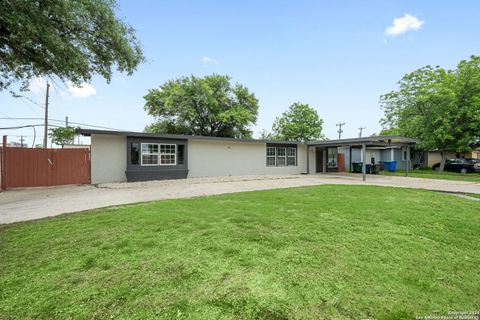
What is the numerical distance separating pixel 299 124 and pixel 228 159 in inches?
823

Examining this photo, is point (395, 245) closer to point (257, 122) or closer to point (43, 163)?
point (43, 163)

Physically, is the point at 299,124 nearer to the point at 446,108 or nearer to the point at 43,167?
the point at 446,108

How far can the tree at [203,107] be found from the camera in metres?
25.2

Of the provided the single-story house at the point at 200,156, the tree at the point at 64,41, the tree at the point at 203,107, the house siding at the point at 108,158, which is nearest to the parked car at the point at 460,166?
the single-story house at the point at 200,156

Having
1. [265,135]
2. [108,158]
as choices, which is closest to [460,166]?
[265,135]

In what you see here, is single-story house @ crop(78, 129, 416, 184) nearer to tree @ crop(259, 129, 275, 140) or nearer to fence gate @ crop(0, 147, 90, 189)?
fence gate @ crop(0, 147, 90, 189)

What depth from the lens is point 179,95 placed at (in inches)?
984

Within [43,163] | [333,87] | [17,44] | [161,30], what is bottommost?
[43,163]

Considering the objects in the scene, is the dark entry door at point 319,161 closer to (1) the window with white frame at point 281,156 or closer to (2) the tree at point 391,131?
(1) the window with white frame at point 281,156

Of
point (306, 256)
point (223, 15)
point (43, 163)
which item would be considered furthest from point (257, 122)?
point (306, 256)

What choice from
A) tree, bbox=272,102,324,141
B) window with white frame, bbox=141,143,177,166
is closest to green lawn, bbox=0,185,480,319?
window with white frame, bbox=141,143,177,166

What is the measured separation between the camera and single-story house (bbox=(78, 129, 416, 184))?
11836mm

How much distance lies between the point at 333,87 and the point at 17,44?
693 inches

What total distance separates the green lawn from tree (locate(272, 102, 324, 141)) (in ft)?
94.5
